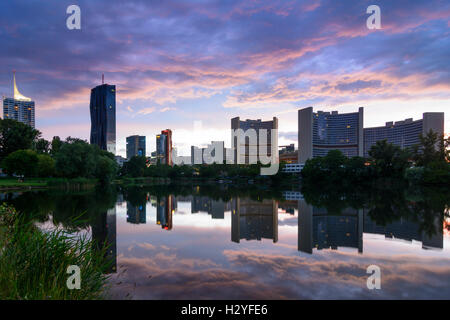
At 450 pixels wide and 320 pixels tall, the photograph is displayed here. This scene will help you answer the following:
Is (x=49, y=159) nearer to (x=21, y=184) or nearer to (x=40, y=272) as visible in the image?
(x=21, y=184)

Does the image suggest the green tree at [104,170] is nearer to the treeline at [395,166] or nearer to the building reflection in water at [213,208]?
the building reflection in water at [213,208]

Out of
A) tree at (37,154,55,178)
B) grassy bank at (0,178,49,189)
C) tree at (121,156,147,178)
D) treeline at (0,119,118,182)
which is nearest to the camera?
grassy bank at (0,178,49,189)

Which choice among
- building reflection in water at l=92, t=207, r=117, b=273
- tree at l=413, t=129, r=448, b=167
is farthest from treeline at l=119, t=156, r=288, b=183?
building reflection in water at l=92, t=207, r=117, b=273

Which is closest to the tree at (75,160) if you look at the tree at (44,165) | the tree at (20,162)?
the tree at (20,162)

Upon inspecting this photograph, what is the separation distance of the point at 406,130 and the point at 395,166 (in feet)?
330

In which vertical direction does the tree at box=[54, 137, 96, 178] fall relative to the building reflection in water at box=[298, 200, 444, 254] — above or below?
above

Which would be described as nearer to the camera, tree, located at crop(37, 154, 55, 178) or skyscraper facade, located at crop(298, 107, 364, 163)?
tree, located at crop(37, 154, 55, 178)

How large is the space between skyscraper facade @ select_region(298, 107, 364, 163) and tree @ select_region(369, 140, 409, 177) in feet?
253

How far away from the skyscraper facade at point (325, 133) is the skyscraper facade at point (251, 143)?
63.2ft

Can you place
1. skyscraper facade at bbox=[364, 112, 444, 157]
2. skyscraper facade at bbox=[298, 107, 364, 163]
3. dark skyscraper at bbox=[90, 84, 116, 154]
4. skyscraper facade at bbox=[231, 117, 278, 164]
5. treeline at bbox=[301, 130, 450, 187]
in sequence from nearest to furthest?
treeline at bbox=[301, 130, 450, 187] → skyscraper facade at bbox=[364, 112, 444, 157] → skyscraper facade at bbox=[298, 107, 364, 163] → skyscraper facade at bbox=[231, 117, 278, 164] → dark skyscraper at bbox=[90, 84, 116, 154]

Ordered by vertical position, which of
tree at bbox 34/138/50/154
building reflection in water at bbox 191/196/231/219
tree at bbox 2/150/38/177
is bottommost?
building reflection in water at bbox 191/196/231/219

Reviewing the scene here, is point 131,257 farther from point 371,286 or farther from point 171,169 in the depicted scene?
point 171,169

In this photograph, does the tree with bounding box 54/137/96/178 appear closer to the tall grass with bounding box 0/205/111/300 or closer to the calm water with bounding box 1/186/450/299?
the calm water with bounding box 1/186/450/299

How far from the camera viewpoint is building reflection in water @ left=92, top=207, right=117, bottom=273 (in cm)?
1036
